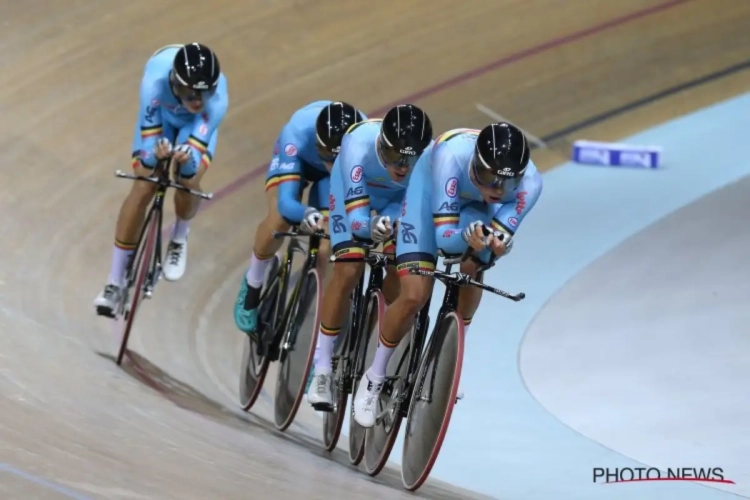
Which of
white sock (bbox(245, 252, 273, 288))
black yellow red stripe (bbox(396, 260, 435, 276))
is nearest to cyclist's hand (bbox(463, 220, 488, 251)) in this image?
black yellow red stripe (bbox(396, 260, 435, 276))

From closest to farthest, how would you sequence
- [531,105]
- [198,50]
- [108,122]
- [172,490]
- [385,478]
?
[172,490] < [385,478] < [198,50] < [108,122] < [531,105]

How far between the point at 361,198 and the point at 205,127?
129 cm

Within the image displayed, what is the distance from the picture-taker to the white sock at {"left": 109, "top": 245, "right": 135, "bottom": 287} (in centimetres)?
536

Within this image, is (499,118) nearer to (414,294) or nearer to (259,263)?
(259,263)

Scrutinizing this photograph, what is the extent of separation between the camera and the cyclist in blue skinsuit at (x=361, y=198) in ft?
13.3

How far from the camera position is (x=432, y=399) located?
3.95 m

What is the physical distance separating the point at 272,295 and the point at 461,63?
422 cm

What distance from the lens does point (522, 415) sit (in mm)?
5250

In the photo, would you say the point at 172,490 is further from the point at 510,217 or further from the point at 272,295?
the point at 272,295

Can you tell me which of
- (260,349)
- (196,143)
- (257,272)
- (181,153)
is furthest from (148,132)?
(260,349)

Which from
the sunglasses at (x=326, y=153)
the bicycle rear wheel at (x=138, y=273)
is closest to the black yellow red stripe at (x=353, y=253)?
the sunglasses at (x=326, y=153)

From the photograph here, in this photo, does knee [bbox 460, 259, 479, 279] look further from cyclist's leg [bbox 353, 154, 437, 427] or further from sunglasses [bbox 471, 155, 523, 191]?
sunglasses [bbox 471, 155, 523, 191]

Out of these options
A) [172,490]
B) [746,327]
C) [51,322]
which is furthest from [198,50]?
[746,327]

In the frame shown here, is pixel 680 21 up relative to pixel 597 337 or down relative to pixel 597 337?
up
